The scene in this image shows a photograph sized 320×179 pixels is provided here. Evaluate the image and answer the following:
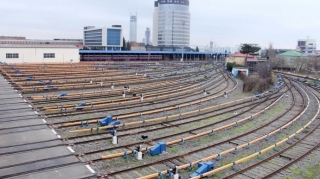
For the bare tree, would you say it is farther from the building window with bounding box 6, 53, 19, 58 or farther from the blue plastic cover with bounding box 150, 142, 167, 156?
the blue plastic cover with bounding box 150, 142, 167, 156

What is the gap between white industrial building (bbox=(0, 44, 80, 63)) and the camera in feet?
118

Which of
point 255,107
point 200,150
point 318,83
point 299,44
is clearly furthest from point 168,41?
point 200,150

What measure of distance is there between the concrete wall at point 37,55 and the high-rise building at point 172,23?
91.5 meters

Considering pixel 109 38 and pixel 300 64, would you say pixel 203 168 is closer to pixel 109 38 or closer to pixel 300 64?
pixel 300 64

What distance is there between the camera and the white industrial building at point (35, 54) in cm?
3597

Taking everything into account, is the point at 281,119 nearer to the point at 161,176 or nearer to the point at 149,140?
the point at 149,140

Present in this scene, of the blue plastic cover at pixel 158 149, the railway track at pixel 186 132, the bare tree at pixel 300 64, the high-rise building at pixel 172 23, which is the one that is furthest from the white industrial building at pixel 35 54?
the high-rise building at pixel 172 23

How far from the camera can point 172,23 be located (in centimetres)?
12975

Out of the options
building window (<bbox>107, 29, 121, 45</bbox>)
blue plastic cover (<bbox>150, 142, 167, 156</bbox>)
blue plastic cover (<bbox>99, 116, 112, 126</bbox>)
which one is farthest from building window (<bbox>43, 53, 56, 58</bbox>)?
building window (<bbox>107, 29, 121, 45</bbox>)

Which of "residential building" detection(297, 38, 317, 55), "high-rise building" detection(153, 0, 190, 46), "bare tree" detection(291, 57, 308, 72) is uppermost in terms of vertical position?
"high-rise building" detection(153, 0, 190, 46)

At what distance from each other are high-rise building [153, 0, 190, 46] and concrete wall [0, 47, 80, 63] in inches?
3601

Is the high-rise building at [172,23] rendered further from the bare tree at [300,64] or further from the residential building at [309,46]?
the bare tree at [300,64]

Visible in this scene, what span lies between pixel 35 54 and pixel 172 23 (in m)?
97.2

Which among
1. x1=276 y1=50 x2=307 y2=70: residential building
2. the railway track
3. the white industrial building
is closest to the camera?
the railway track
